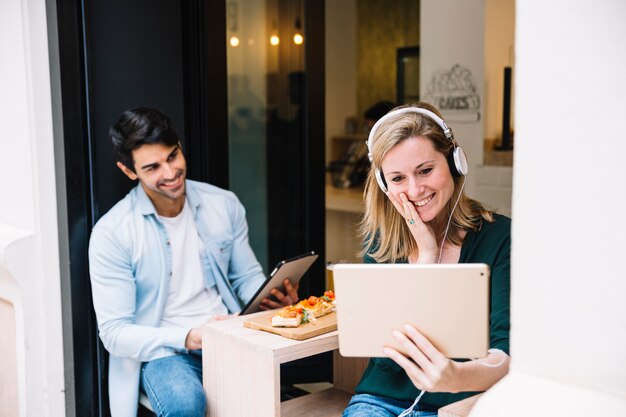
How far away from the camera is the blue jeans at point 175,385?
7.79 feet

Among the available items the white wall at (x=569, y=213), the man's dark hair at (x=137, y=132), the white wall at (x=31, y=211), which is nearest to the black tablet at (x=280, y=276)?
the man's dark hair at (x=137, y=132)

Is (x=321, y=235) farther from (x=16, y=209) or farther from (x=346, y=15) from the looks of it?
(x=346, y=15)

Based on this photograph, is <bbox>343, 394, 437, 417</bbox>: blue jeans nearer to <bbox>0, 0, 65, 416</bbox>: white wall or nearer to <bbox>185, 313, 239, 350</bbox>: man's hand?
<bbox>185, 313, 239, 350</bbox>: man's hand

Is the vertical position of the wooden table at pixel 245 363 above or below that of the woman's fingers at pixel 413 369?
below

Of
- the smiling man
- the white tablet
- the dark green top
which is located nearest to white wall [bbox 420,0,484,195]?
the smiling man

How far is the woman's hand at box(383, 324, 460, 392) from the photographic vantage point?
5.49 ft

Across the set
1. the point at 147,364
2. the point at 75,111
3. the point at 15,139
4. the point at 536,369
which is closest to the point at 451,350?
the point at 536,369

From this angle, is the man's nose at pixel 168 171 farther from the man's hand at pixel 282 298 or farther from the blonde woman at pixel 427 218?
the blonde woman at pixel 427 218

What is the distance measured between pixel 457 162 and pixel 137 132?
132 cm

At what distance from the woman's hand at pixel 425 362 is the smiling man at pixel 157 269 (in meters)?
1.03

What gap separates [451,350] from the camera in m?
1.69

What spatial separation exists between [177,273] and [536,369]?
1.86 m

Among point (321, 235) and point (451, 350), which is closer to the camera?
point (451, 350)

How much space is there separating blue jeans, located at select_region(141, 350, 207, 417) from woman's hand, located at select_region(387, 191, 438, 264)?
0.88 m
